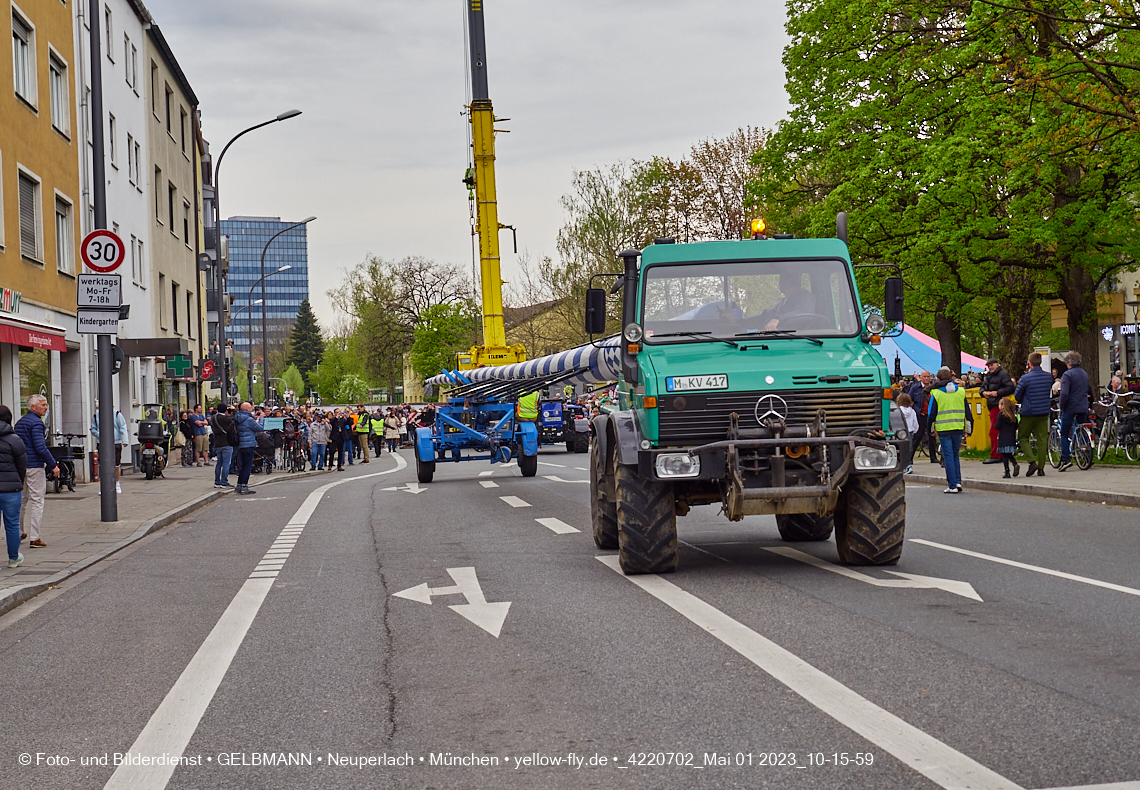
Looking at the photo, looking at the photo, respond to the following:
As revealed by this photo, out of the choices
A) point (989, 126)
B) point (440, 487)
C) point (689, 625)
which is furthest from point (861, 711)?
point (989, 126)

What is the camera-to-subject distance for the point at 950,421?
61.4ft

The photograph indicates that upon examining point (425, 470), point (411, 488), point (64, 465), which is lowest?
point (411, 488)

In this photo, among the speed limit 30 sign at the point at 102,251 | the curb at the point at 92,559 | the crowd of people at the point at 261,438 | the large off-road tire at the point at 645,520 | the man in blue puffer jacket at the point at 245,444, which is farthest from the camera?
the crowd of people at the point at 261,438

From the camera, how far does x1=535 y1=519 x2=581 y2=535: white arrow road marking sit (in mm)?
14005

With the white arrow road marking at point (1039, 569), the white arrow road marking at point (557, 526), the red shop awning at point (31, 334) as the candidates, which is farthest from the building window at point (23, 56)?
the white arrow road marking at point (1039, 569)

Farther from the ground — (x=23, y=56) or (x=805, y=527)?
(x=23, y=56)

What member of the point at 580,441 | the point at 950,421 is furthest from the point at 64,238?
the point at 950,421

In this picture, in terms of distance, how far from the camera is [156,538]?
15.6 m

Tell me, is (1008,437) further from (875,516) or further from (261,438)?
(261,438)

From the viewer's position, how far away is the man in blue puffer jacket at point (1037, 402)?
62.6ft

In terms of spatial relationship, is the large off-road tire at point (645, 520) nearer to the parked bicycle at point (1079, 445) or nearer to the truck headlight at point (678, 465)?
the truck headlight at point (678, 465)

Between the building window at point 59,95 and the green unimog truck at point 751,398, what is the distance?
20.3 metres

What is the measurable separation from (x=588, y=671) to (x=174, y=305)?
127 feet

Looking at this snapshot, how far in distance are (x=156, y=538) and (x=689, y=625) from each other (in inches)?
384
